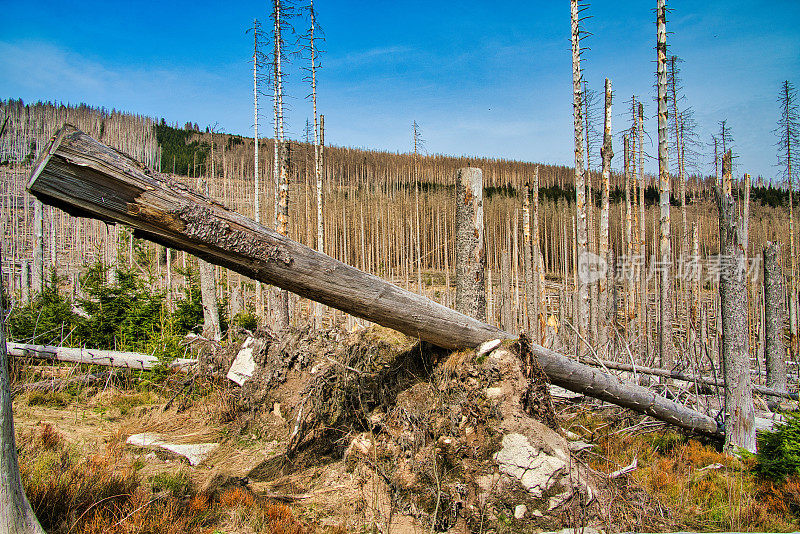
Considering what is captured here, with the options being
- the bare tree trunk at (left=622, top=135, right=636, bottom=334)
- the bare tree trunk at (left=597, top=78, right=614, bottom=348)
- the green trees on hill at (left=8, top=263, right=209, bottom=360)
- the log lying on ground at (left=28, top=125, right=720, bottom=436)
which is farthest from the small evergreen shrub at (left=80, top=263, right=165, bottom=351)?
the bare tree trunk at (left=622, top=135, right=636, bottom=334)

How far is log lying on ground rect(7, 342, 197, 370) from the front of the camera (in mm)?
7117

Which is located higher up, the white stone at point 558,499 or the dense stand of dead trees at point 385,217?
the dense stand of dead trees at point 385,217

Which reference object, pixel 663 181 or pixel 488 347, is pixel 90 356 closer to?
pixel 488 347

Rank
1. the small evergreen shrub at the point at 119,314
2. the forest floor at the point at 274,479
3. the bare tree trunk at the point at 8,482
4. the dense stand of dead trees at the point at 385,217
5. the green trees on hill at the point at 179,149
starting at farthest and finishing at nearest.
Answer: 1. the green trees on hill at the point at 179,149
2. the dense stand of dead trees at the point at 385,217
3. the small evergreen shrub at the point at 119,314
4. the forest floor at the point at 274,479
5. the bare tree trunk at the point at 8,482

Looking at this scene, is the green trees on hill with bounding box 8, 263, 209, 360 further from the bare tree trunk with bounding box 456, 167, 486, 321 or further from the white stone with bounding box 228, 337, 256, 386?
the bare tree trunk with bounding box 456, 167, 486, 321

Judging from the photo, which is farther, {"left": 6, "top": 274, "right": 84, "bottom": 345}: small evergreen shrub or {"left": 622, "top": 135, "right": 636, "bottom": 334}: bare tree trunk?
{"left": 622, "top": 135, "right": 636, "bottom": 334}: bare tree trunk

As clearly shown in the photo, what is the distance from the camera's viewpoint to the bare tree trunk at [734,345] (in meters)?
4.71

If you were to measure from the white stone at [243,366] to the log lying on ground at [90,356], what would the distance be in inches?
41.6

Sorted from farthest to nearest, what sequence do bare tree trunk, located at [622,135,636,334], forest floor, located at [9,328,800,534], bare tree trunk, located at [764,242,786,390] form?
bare tree trunk, located at [622,135,636,334]
bare tree trunk, located at [764,242,786,390]
forest floor, located at [9,328,800,534]

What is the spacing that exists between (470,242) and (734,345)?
3154 millimetres

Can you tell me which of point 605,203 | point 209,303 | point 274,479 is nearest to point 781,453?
point 274,479

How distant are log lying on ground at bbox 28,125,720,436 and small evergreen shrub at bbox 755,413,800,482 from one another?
278 centimetres

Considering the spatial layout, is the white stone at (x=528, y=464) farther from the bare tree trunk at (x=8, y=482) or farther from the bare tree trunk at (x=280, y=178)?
the bare tree trunk at (x=280, y=178)

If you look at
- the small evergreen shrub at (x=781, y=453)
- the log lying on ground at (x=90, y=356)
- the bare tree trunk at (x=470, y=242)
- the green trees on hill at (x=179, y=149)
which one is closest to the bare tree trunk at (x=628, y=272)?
the small evergreen shrub at (x=781, y=453)
